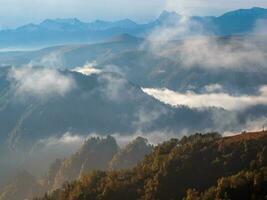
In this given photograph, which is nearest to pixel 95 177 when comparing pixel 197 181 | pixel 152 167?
pixel 152 167

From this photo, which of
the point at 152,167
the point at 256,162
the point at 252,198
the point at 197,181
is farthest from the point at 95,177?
the point at 252,198

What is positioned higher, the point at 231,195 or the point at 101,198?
the point at 231,195

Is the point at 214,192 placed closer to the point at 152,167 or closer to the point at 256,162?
the point at 256,162

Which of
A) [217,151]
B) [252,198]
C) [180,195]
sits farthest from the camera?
[217,151]

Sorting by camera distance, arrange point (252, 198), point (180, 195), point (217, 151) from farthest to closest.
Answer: point (217, 151) → point (180, 195) → point (252, 198)

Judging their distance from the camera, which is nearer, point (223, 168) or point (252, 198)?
point (252, 198)

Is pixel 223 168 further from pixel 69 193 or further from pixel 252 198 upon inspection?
pixel 69 193
